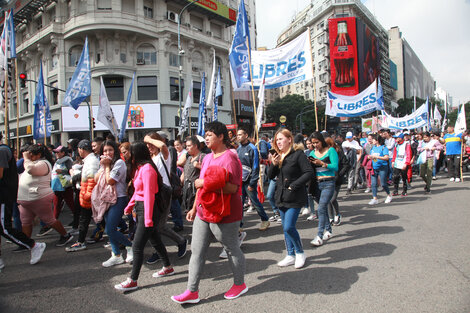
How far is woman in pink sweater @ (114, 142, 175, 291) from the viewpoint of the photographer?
3.28 m

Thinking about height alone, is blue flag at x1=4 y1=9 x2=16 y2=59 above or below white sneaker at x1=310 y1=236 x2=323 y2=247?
above

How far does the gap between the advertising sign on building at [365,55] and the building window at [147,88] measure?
44629 mm

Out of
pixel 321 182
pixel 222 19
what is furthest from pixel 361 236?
pixel 222 19

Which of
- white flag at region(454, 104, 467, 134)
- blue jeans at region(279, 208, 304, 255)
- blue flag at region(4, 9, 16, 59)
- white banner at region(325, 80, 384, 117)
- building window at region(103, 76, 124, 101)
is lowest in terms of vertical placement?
blue jeans at region(279, 208, 304, 255)

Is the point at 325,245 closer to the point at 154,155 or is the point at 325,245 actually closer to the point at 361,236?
the point at 361,236

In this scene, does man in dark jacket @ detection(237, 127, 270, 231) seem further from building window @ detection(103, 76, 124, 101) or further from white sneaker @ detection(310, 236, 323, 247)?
building window @ detection(103, 76, 124, 101)

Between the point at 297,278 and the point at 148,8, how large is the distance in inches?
1181

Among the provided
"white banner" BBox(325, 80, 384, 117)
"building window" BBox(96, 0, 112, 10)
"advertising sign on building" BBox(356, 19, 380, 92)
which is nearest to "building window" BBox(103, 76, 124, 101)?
"building window" BBox(96, 0, 112, 10)

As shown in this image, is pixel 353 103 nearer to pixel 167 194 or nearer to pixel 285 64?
pixel 285 64

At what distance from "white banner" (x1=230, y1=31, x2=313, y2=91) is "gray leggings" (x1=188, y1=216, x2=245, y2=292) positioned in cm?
556

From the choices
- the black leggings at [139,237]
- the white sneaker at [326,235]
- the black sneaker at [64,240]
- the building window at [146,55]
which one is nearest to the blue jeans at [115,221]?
the black leggings at [139,237]

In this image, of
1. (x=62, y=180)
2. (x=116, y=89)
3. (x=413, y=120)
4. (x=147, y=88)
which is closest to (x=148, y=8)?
(x=147, y=88)

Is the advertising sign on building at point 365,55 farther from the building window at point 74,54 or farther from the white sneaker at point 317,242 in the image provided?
the white sneaker at point 317,242

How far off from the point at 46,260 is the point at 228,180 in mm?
3379
